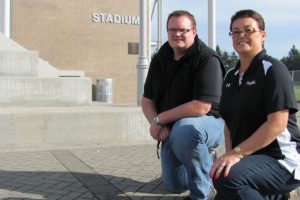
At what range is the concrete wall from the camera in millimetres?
23844

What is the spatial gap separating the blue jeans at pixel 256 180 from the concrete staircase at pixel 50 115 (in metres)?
4.29

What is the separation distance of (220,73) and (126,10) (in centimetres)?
2309

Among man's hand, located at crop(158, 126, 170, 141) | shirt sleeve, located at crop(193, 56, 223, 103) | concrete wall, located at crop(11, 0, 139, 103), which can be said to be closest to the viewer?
shirt sleeve, located at crop(193, 56, 223, 103)

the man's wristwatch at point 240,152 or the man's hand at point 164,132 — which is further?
the man's hand at point 164,132

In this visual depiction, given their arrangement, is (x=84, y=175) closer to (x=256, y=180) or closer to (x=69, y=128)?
(x=69, y=128)

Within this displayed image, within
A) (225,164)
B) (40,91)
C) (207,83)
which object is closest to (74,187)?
(207,83)

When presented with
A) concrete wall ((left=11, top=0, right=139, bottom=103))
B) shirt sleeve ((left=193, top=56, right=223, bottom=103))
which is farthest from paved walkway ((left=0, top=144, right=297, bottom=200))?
concrete wall ((left=11, top=0, right=139, bottom=103))

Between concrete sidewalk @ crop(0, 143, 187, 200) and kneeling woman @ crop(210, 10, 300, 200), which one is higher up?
kneeling woman @ crop(210, 10, 300, 200)

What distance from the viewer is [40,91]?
8203mm

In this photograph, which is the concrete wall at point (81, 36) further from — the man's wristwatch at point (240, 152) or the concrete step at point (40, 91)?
the man's wristwatch at point (240, 152)

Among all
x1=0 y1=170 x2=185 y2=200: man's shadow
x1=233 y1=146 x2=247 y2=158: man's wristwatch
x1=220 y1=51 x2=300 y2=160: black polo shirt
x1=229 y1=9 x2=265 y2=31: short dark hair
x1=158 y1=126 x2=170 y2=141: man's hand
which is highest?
x1=229 y1=9 x2=265 y2=31: short dark hair

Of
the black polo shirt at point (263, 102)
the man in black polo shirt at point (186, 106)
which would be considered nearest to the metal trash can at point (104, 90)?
the man in black polo shirt at point (186, 106)

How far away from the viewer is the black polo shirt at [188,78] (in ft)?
13.3

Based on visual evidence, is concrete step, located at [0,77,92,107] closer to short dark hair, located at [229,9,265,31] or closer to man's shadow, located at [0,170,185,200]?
man's shadow, located at [0,170,185,200]
